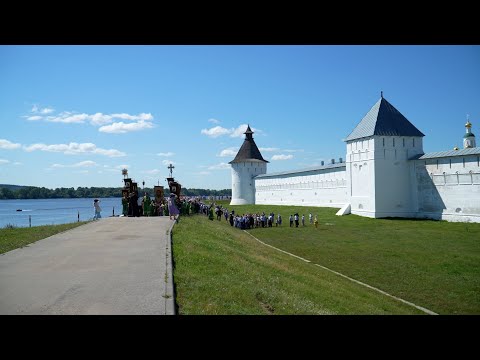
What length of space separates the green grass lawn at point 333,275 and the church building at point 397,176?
5321 mm

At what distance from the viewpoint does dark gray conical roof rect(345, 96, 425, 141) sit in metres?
29.1

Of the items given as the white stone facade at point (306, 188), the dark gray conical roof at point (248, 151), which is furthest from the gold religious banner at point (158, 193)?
the dark gray conical roof at point (248, 151)

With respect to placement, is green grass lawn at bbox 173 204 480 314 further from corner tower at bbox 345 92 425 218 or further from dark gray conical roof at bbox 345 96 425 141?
dark gray conical roof at bbox 345 96 425 141

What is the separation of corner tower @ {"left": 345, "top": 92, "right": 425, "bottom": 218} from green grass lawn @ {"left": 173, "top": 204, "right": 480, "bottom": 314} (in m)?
8.66

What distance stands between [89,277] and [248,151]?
49352mm

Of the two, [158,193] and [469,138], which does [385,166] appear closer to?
[469,138]

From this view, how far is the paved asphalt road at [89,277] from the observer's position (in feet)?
17.0

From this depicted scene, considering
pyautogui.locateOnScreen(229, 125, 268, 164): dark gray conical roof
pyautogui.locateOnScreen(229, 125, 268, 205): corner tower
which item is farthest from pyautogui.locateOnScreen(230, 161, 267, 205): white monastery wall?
pyautogui.locateOnScreen(229, 125, 268, 164): dark gray conical roof

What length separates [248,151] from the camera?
182ft

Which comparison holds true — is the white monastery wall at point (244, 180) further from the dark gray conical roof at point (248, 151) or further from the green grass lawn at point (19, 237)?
the green grass lawn at point (19, 237)

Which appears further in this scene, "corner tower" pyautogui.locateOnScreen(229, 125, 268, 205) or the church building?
"corner tower" pyautogui.locateOnScreen(229, 125, 268, 205)

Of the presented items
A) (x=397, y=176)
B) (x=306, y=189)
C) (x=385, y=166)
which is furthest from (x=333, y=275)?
(x=306, y=189)
